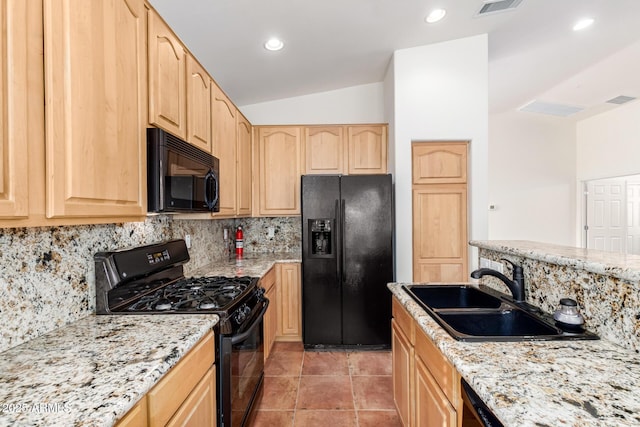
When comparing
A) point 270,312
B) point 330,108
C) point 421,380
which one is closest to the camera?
point 421,380

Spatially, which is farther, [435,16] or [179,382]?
[435,16]

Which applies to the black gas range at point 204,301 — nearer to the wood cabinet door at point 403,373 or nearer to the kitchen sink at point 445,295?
the wood cabinet door at point 403,373

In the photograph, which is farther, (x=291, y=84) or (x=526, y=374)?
(x=291, y=84)

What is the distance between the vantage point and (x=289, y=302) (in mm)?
3059

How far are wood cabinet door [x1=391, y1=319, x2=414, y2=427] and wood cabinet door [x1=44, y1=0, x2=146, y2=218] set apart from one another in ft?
4.69

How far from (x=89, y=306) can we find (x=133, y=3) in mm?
1333

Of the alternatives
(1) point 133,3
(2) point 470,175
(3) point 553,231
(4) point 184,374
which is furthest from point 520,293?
(3) point 553,231

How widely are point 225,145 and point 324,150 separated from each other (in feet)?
4.09

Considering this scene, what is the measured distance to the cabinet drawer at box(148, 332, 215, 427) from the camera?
91 cm

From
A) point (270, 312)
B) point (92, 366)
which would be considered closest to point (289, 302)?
point (270, 312)

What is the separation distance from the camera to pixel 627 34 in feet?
10.1

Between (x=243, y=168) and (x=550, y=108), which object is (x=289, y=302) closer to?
(x=243, y=168)

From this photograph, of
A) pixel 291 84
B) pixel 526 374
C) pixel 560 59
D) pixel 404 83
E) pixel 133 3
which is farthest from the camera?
pixel 560 59

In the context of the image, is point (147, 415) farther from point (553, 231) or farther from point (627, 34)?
point (553, 231)
